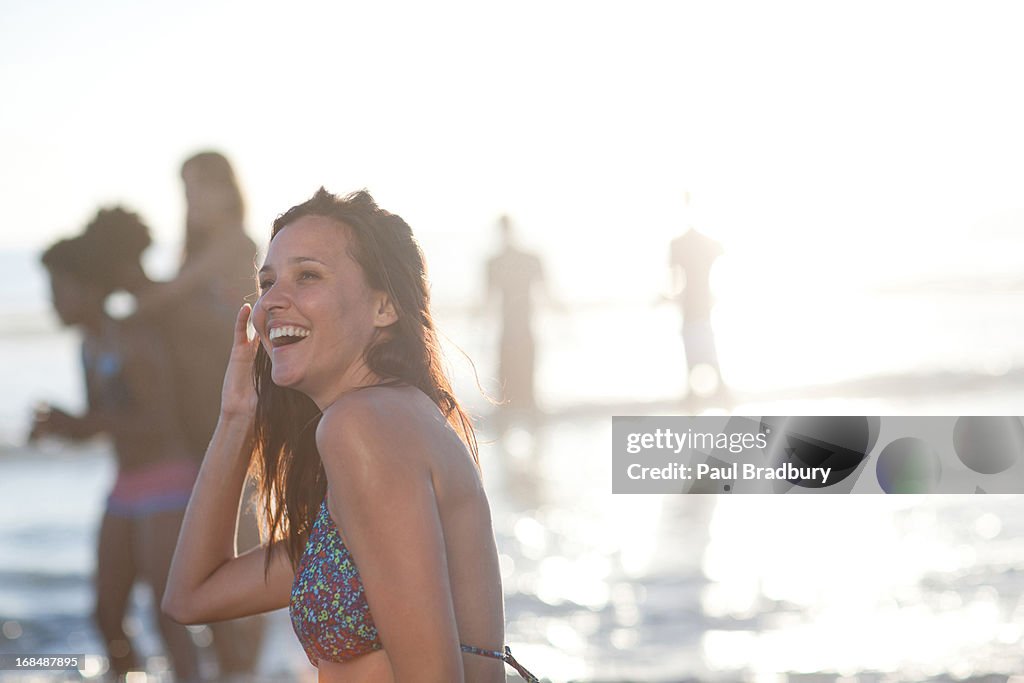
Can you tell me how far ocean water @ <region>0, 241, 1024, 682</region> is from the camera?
3.99 metres

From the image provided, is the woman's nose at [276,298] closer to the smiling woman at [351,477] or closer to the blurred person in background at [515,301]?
the smiling woman at [351,477]

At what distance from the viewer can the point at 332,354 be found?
4.72 ft

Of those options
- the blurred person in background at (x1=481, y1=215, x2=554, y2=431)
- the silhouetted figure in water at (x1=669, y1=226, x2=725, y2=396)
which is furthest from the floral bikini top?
the blurred person in background at (x1=481, y1=215, x2=554, y2=431)

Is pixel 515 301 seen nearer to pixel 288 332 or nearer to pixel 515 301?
pixel 515 301

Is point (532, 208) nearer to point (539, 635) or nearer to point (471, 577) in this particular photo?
point (539, 635)

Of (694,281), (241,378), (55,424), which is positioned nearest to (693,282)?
(694,281)

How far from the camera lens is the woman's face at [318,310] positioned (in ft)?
4.70

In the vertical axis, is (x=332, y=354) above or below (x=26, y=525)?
above

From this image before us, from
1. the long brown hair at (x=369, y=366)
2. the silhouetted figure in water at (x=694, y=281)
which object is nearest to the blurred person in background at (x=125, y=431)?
the long brown hair at (x=369, y=366)

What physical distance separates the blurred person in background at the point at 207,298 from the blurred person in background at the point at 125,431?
0.20m

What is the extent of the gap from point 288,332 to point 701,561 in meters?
4.11

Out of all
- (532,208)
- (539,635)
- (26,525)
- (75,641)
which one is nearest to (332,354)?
(539,635)

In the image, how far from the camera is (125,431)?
134 inches

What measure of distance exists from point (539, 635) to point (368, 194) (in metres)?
3.18
